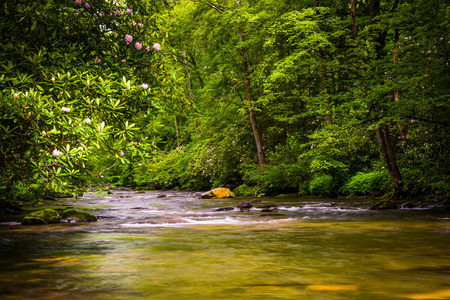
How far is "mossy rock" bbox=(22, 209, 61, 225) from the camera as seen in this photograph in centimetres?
1103

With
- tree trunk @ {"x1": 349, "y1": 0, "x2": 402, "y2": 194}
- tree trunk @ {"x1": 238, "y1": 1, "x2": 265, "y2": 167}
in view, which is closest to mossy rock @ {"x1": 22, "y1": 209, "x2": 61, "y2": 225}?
tree trunk @ {"x1": 349, "y1": 0, "x2": 402, "y2": 194}

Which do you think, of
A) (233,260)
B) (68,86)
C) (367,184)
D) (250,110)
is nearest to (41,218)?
(68,86)

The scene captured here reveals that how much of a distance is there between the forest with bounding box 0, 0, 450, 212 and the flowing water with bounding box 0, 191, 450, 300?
3.69 feet

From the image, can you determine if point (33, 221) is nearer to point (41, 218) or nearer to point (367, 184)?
point (41, 218)

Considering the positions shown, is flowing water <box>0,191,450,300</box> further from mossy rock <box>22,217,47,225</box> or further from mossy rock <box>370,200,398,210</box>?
mossy rock <box>370,200,398,210</box>

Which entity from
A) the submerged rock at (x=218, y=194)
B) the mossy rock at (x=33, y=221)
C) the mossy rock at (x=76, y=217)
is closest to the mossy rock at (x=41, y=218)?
the mossy rock at (x=33, y=221)

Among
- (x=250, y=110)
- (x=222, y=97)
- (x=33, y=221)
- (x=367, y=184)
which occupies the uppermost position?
(x=222, y=97)

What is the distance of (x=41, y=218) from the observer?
11.4m

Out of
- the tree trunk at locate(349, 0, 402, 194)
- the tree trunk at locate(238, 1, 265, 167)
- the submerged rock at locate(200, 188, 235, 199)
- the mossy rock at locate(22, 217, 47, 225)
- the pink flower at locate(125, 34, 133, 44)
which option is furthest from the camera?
the tree trunk at locate(238, 1, 265, 167)

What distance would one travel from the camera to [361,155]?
1912cm

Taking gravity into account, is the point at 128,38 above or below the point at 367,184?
above

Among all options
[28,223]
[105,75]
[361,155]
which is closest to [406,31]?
[361,155]

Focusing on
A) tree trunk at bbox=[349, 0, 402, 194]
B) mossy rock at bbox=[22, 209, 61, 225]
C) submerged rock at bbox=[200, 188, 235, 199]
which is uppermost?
tree trunk at bbox=[349, 0, 402, 194]

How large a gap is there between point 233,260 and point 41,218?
25.5 feet
